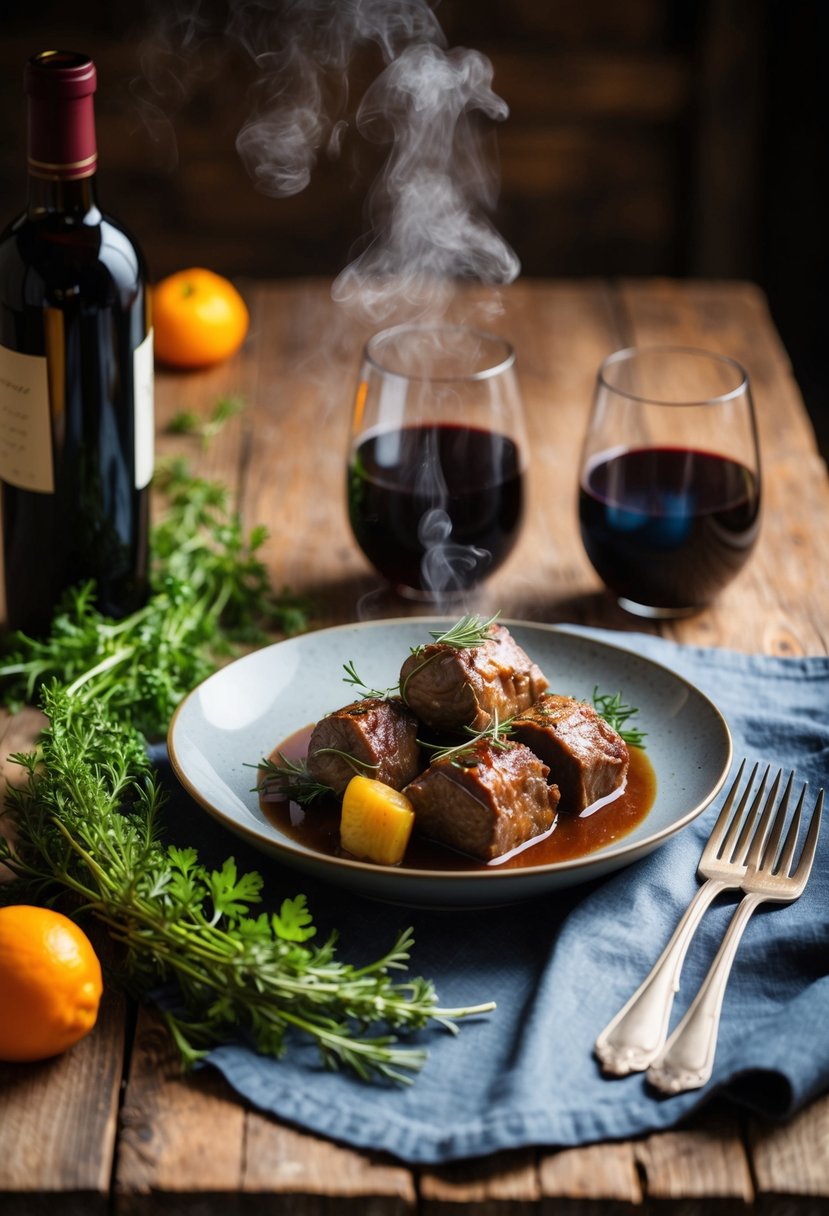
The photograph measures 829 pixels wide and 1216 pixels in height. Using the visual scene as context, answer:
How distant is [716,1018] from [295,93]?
4.62 m

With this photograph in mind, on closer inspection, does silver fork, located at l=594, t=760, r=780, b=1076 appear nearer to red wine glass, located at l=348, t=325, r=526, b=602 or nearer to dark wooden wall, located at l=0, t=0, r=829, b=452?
red wine glass, located at l=348, t=325, r=526, b=602

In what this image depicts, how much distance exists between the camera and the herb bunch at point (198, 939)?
127 centimetres

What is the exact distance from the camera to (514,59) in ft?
15.1

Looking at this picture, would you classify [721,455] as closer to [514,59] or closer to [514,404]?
[514,404]

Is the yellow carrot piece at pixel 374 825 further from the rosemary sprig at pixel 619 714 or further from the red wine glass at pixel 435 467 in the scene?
the red wine glass at pixel 435 467

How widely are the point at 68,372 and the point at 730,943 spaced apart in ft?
3.56

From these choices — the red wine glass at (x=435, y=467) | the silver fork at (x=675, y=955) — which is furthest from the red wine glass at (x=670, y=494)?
the silver fork at (x=675, y=955)

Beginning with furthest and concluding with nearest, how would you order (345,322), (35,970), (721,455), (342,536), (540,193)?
(540,193), (345,322), (342,536), (721,455), (35,970)

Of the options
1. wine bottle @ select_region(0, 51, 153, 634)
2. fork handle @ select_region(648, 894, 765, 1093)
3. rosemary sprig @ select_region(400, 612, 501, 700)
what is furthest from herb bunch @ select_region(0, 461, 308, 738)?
fork handle @ select_region(648, 894, 765, 1093)

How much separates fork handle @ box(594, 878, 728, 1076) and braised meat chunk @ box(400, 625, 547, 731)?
0.33 m

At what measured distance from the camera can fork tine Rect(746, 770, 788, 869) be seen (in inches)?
60.6

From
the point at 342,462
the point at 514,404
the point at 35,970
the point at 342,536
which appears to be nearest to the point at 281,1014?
the point at 35,970

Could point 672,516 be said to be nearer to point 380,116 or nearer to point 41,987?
point 41,987

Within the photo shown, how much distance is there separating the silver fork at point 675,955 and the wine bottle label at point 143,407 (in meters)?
0.91
